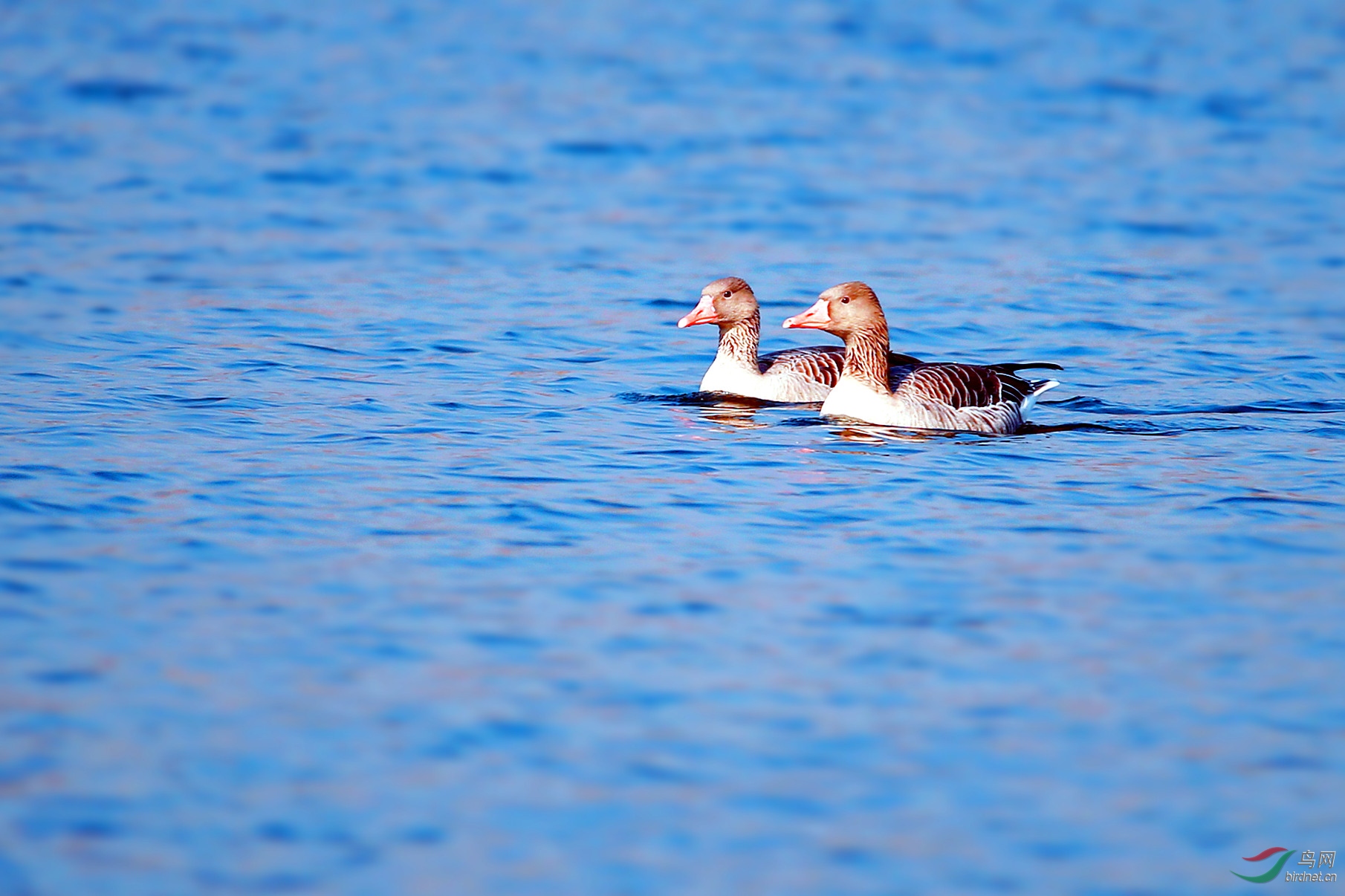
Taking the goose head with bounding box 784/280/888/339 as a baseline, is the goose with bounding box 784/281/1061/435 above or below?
below

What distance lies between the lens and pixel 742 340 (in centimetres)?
1452

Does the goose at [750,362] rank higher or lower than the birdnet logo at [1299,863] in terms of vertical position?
higher

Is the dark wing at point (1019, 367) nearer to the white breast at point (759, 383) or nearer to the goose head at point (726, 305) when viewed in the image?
the white breast at point (759, 383)

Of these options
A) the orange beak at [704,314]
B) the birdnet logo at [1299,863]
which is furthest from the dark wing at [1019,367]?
the birdnet logo at [1299,863]

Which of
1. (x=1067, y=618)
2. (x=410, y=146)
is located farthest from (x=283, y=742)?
(x=410, y=146)

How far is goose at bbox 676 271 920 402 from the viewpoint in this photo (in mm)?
14234

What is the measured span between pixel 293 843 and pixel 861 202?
56.4 feet

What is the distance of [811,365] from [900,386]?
63.0 inches

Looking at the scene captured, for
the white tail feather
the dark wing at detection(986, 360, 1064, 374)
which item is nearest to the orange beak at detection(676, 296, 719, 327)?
the dark wing at detection(986, 360, 1064, 374)

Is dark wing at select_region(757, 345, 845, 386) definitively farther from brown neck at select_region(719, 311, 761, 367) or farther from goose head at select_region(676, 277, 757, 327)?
goose head at select_region(676, 277, 757, 327)

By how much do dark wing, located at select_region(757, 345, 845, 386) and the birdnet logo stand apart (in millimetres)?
8238

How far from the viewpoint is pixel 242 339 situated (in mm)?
15438

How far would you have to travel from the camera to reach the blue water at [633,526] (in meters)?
6.46

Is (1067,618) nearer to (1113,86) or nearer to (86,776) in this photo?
(86,776)
